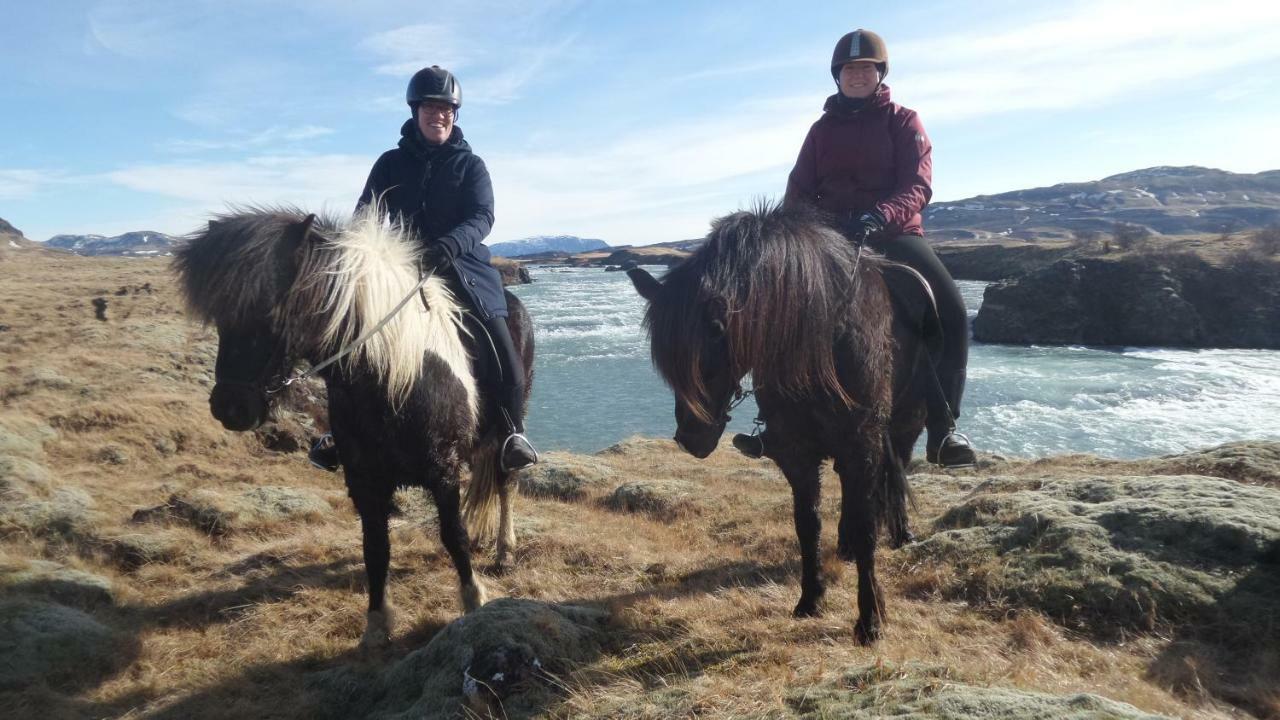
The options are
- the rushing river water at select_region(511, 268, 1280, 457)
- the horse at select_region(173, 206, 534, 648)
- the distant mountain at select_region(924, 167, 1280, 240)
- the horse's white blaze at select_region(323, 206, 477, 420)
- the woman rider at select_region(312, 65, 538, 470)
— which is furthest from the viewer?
the distant mountain at select_region(924, 167, 1280, 240)

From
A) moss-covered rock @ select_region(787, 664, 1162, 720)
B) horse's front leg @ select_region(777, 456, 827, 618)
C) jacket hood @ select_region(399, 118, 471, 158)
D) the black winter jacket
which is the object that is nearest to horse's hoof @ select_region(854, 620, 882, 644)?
horse's front leg @ select_region(777, 456, 827, 618)

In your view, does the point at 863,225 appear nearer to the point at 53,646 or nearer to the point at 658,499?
the point at 658,499

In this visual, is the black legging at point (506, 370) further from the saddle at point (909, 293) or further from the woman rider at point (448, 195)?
the saddle at point (909, 293)

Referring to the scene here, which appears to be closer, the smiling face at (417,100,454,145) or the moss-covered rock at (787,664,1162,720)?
the moss-covered rock at (787,664,1162,720)

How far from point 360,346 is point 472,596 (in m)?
1.84

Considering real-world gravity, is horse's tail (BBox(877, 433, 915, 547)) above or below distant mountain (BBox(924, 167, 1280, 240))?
below

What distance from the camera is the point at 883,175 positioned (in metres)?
4.52

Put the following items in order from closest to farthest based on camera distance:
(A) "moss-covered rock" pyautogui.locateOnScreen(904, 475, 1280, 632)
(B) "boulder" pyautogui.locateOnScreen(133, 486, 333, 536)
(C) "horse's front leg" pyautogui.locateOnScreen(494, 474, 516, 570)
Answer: (A) "moss-covered rock" pyautogui.locateOnScreen(904, 475, 1280, 632) < (C) "horse's front leg" pyautogui.locateOnScreen(494, 474, 516, 570) < (B) "boulder" pyautogui.locateOnScreen(133, 486, 333, 536)

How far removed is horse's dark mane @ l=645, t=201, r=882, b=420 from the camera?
3.22m

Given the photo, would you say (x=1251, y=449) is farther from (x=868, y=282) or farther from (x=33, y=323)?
(x=33, y=323)

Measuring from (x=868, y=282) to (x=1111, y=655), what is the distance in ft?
7.53

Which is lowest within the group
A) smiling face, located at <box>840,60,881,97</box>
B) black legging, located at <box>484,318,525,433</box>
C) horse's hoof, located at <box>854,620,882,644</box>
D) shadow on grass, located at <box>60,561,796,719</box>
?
shadow on grass, located at <box>60,561,796,719</box>

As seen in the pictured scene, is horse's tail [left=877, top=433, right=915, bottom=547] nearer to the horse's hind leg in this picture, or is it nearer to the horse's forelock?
the horse's forelock

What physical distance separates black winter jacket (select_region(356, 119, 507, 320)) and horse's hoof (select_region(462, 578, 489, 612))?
6.00 ft
